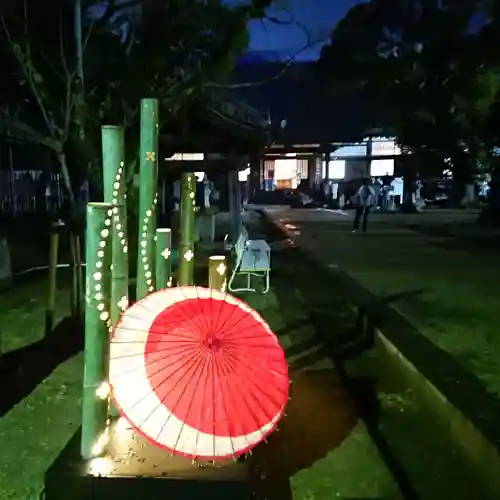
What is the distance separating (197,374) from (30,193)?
993 inches

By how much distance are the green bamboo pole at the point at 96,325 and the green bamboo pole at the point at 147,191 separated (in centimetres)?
105

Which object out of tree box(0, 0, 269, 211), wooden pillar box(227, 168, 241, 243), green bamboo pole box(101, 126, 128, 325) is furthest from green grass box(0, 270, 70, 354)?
wooden pillar box(227, 168, 241, 243)

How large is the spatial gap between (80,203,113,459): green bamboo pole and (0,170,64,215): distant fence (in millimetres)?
21739

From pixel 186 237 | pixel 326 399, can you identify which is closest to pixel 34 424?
pixel 186 237

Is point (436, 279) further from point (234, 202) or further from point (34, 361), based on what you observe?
point (34, 361)

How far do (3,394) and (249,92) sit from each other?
40.0 metres

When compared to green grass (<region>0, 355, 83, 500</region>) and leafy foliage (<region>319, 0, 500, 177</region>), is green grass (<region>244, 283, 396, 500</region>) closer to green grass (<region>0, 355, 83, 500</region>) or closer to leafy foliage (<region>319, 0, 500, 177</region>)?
green grass (<region>0, 355, 83, 500</region>)

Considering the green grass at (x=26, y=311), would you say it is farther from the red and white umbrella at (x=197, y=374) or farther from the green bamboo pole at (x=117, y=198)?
the red and white umbrella at (x=197, y=374)

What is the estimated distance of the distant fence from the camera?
24984mm

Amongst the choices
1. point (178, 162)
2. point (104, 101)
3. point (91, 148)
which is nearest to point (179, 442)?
point (91, 148)

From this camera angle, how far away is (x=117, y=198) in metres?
4.37

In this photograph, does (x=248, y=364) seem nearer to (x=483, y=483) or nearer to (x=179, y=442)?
(x=179, y=442)

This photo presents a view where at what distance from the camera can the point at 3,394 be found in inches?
232

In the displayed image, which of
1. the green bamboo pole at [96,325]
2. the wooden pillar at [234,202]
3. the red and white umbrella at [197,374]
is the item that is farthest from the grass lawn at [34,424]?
the wooden pillar at [234,202]
